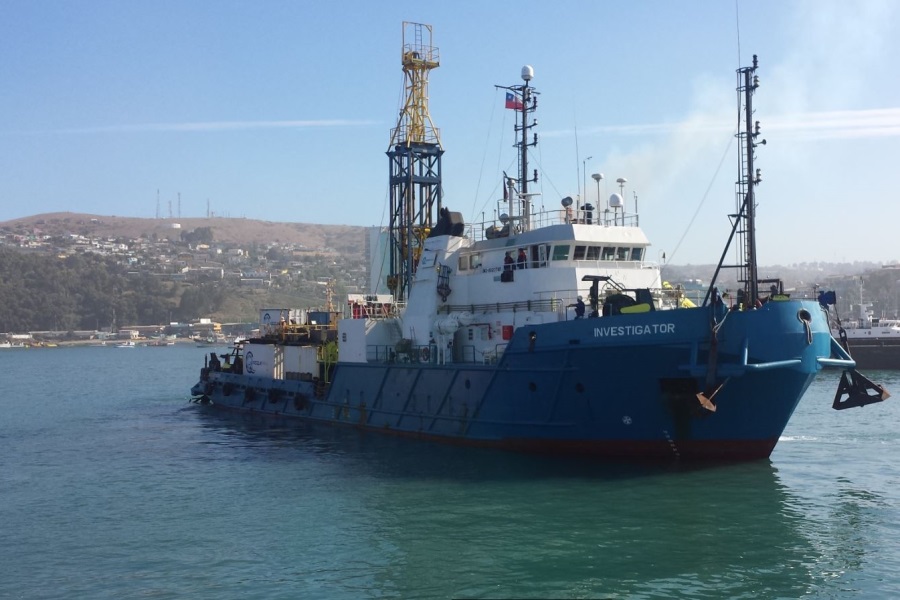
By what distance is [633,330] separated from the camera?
19.6 m

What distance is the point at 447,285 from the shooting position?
A: 26219mm

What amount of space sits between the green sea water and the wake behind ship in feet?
2.98

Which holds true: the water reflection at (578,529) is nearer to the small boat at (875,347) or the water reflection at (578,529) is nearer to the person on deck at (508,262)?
the person on deck at (508,262)

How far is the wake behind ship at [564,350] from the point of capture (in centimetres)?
1905

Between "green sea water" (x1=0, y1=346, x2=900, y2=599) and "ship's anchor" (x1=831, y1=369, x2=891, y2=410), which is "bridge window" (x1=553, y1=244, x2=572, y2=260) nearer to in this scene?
"green sea water" (x1=0, y1=346, x2=900, y2=599)

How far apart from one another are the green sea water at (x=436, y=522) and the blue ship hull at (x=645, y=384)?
633 mm

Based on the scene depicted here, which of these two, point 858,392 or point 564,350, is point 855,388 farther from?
Answer: point 564,350

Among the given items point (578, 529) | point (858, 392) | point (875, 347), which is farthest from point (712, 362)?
point (875, 347)

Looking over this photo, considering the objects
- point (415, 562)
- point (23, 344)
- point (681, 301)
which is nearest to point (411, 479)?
point (415, 562)

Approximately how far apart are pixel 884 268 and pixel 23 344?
16247 centimetres

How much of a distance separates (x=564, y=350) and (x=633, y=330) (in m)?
1.94

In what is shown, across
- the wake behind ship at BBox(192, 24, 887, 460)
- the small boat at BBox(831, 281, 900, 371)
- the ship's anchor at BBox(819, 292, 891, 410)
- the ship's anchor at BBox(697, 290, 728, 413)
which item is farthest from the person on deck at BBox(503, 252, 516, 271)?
the small boat at BBox(831, 281, 900, 371)

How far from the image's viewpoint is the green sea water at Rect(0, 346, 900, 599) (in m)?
13.2

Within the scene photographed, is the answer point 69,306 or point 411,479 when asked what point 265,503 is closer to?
point 411,479
